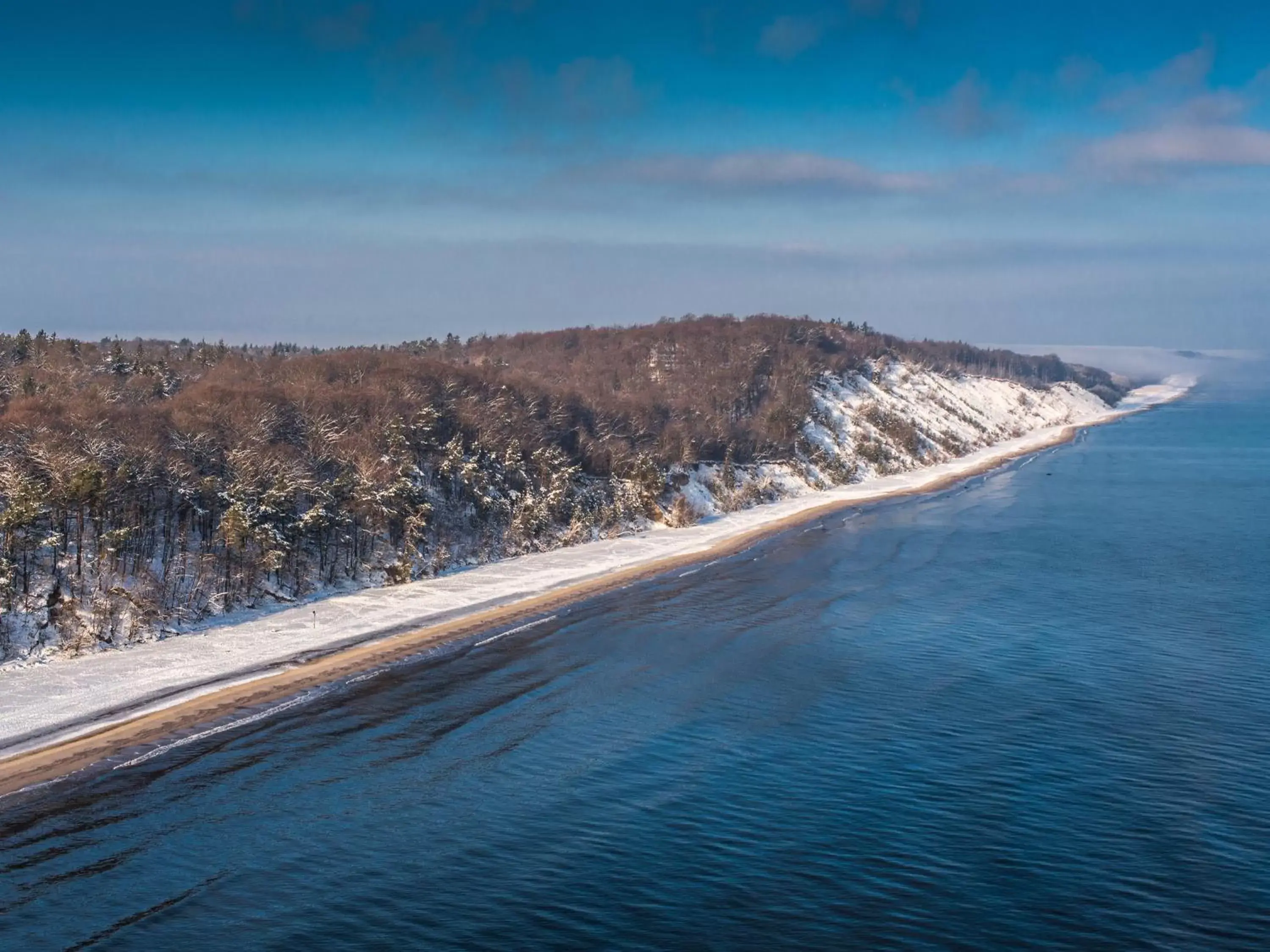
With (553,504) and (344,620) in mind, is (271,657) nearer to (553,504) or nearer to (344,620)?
(344,620)

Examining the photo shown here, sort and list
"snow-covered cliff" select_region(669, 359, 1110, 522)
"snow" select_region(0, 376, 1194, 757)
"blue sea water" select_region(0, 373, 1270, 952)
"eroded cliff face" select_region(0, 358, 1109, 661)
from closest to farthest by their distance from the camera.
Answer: "blue sea water" select_region(0, 373, 1270, 952) < "snow" select_region(0, 376, 1194, 757) < "eroded cliff face" select_region(0, 358, 1109, 661) < "snow-covered cliff" select_region(669, 359, 1110, 522)

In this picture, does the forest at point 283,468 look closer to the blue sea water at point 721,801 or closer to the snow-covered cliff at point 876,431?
the snow-covered cliff at point 876,431

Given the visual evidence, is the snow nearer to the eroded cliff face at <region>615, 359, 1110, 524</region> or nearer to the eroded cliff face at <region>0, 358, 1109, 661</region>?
the eroded cliff face at <region>615, 359, 1110, 524</region>

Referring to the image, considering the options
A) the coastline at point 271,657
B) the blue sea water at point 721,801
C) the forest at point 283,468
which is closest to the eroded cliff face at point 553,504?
the forest at point 283,468

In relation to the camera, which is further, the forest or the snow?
the forest

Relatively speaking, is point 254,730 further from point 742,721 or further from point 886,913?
point 886,913

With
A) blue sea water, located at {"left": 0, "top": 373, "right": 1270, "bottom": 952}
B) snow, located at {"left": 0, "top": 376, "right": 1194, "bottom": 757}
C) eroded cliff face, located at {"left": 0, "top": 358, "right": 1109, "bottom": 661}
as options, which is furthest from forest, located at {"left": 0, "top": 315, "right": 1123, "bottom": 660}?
blue sea water, located at {"left": 0, "top": 373, "right": 1270, "bottom": 952}

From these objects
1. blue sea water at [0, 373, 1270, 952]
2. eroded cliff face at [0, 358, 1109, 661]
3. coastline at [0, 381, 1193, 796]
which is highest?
eroded cliff face at [0, 358, 1109, 661]

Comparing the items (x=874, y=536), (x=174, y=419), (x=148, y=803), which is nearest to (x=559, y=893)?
(x=148, y=803)
